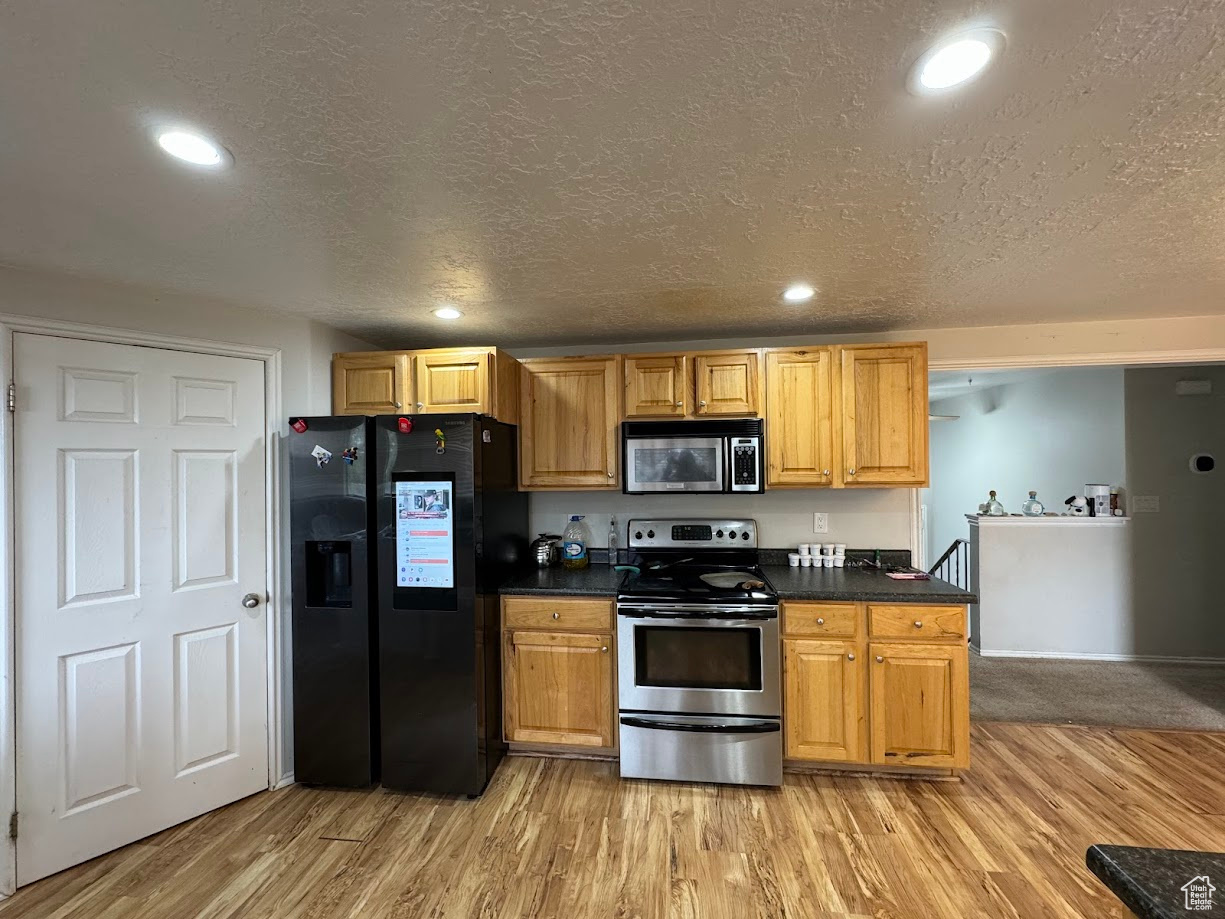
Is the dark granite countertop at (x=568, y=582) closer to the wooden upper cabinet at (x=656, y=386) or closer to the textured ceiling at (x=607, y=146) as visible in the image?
the wooden upper cabinet at (x=656, y=386)

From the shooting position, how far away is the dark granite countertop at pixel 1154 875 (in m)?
0.62

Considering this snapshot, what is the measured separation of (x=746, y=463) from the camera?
110 inches

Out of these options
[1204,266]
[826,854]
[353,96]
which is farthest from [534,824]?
[1204,266]

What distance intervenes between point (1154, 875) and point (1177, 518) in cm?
485

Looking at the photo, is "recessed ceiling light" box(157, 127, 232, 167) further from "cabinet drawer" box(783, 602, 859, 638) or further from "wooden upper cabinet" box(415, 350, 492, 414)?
"cabinet drawer" box(783, 602, 859, 638)

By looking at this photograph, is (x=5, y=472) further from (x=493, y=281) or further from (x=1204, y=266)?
(x=1204, y=266)

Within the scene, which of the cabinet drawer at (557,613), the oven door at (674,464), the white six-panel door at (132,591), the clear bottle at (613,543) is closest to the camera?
the white six-panel door at (132,591)

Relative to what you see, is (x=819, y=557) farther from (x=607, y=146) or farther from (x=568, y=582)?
(x=607, y=146)

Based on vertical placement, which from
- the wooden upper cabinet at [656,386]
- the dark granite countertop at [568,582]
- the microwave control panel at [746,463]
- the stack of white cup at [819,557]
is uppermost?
the wooden upper cabinet at [656,386]

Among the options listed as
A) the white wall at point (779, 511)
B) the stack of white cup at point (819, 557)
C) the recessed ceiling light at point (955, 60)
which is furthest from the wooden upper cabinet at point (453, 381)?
the recessed ceiling light at point (955, 60)

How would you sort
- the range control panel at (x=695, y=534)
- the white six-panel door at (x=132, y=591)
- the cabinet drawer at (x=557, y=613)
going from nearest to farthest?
the white six-panel door at (x=132, y=591) < the cabinet drawer at (x=557, y=613) < the range control panel at (x=695, y=534)

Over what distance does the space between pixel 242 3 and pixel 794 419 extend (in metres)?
2.60

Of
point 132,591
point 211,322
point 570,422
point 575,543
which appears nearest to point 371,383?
point 211,322

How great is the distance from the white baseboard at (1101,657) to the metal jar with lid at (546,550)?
355 cm
